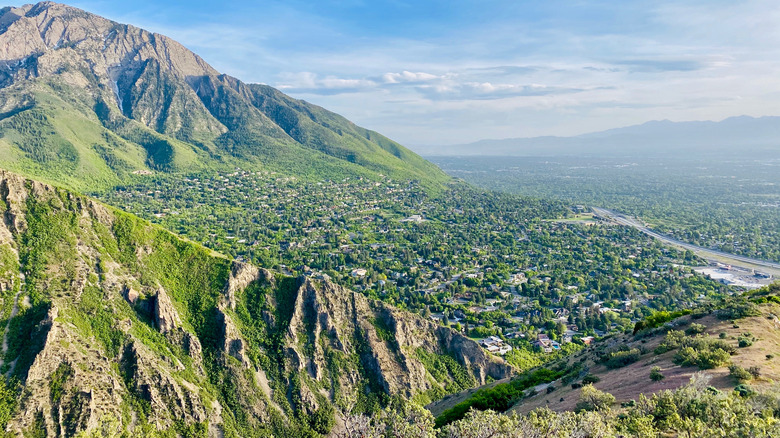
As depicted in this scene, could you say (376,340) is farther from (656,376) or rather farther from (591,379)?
(656,376)

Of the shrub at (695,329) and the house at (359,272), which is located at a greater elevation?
the shrub at (695,329)

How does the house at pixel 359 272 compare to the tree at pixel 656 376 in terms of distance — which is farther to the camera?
the house at pixel 359 272

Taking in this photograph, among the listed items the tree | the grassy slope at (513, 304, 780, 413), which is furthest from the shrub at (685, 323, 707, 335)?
Result: the tree

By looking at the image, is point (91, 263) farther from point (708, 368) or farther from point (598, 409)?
point (708, 368)

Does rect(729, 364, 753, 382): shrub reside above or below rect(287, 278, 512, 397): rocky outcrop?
above

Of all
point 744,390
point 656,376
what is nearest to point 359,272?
point 656,376

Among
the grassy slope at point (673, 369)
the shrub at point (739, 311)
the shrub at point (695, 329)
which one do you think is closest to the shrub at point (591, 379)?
the grassy slope at point (673, 369)

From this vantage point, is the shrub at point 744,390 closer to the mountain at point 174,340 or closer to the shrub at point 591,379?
the shrub at point 591,379

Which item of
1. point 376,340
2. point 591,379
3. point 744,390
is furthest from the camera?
point 376,340

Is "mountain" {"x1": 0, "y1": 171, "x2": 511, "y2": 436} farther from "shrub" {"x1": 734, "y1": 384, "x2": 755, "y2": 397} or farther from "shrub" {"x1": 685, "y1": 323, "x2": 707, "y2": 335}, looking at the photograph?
"shrub" {"x1": 734, "y1": 384, "x2": 755, "y2": 397}
